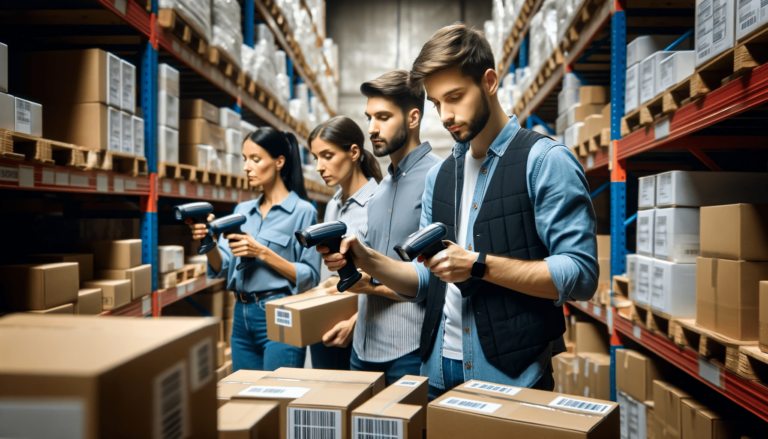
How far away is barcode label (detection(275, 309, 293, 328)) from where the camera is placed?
246cm

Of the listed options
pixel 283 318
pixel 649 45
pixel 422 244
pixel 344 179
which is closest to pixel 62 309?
pixel 283 318

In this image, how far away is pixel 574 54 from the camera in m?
4.24

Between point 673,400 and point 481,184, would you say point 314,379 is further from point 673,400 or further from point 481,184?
point 673,400

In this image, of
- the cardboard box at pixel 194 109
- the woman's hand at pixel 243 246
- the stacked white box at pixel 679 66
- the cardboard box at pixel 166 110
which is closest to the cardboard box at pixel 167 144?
the cardboard box at pixel 166 110

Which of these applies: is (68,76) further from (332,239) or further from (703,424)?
(703,424)

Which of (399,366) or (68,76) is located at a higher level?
(68,76)

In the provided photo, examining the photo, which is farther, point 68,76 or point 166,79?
point 166,79

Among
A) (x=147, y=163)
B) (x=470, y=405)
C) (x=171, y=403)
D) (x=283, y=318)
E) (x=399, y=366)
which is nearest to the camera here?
(x=171, y=403)

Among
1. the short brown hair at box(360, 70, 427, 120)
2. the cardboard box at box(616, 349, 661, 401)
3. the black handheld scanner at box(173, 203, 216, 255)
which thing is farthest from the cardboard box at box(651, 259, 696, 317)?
the black handheld scanner at box(173, 203, 216, 255)

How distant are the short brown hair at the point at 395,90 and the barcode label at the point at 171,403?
1.79 meters

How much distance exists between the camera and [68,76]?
2732 mm

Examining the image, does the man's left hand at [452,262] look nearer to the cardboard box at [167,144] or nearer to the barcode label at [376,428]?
the barcode label at [376,428]

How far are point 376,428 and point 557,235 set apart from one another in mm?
700

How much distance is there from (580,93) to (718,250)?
233 centimetres
